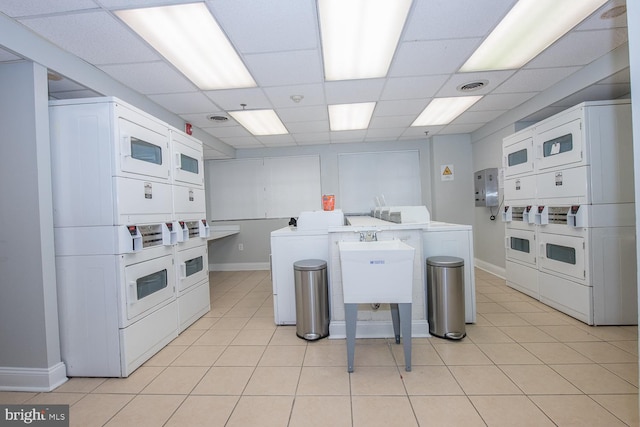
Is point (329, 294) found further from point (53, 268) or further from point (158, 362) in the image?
point (53, 268)

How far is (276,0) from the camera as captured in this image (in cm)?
176

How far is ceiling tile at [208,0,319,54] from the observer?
70.8 inches

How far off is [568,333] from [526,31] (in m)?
2.62

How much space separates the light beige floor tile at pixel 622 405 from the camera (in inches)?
59.9

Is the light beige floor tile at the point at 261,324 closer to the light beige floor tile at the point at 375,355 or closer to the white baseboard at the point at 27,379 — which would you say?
the light beige floor tile at the point at 375,355

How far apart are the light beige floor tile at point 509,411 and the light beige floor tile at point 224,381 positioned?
59.2 inches

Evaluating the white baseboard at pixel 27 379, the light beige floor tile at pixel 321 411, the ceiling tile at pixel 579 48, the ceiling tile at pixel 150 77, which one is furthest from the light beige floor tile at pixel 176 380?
the ceiling tile at pixel 579 48

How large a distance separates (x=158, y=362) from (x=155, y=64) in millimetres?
2522

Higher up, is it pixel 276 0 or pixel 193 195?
pixel 276 0

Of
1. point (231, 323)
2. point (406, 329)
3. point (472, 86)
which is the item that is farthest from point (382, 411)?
point (472, 86)

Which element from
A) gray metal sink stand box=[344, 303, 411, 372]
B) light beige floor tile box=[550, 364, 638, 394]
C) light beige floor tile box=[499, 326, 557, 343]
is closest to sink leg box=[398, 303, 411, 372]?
gray metal sink stand box=[344, 303, 411, 372]

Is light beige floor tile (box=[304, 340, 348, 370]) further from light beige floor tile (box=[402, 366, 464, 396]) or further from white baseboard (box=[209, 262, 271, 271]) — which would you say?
white baseboard (box=[209, 262, 271, 271])

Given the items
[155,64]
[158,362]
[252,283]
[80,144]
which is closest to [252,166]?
[252,283]

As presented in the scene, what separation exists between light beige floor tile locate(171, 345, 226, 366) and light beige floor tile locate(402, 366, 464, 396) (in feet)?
5.01
